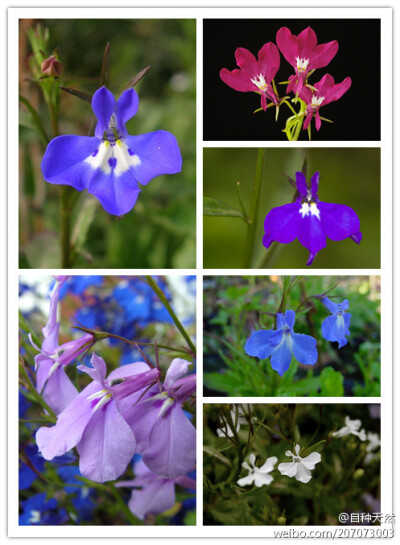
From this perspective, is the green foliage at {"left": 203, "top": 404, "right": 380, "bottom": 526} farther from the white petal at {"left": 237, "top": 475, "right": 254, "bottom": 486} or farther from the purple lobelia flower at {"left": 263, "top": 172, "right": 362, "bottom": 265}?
the purple lobelia flower at {"left": 263, "top": 172, "right": 362, "bottom": 265}

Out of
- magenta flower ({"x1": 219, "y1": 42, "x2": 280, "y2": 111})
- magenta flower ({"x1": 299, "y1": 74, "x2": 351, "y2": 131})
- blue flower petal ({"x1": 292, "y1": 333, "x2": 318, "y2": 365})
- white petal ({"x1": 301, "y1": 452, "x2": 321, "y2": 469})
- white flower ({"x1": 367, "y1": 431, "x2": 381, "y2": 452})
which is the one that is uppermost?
magenta flower ({"x1": 219, "y1": 42, "x2": 280, "y2": 111})

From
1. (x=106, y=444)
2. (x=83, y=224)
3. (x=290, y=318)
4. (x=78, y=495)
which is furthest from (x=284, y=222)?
(x=78, y=495)

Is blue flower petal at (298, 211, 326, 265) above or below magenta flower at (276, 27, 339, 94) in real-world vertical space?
below

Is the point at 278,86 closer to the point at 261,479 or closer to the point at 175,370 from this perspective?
the point at 175,370

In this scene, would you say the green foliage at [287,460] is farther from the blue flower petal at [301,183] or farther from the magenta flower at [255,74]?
the magenta flower at [255,74]

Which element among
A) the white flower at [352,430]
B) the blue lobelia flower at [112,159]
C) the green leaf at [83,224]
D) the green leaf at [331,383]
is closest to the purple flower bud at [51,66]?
the blue lobelia flower at [112,159]

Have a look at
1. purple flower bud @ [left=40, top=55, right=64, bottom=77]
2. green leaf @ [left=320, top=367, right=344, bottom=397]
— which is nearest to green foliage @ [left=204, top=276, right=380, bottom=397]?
green leaf @ [left=320, top=367, right=344, bottom=397]

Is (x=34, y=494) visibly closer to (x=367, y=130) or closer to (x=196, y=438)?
(x=196, y=438)
